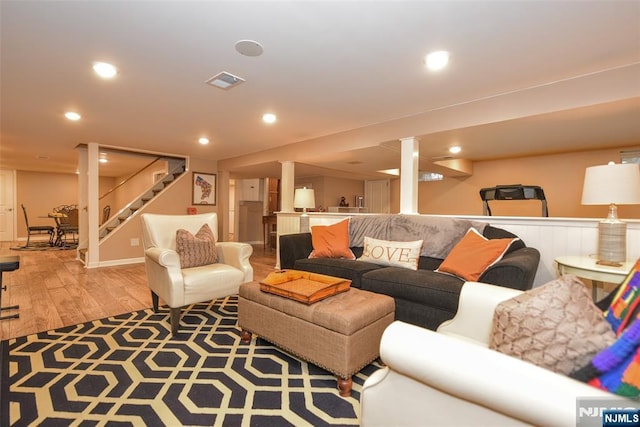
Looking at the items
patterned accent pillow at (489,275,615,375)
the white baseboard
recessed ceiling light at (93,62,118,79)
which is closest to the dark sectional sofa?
patterned accent pillow at (489,275,615,375)

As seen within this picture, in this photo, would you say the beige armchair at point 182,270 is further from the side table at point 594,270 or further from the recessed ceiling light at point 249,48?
the side table at point 594,270

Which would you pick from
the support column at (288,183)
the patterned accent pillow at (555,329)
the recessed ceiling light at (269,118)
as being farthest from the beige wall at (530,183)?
the patterned accent pillow at (555,329)

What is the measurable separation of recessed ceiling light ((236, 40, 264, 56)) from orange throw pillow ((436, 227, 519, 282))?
2188mm

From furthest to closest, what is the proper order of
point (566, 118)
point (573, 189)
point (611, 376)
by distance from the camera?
point (573, 189), point (566, 118), point (611, 376)

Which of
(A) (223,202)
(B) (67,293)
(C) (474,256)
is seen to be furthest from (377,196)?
(B) (67,293)

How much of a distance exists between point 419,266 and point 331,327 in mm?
1513

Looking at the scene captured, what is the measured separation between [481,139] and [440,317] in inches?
110

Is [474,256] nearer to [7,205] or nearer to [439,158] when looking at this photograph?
[439,158]

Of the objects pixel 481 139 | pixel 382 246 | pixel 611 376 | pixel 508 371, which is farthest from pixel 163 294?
pixel 481 139

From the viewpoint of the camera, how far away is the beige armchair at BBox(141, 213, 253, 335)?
237cm

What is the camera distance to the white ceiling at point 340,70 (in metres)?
1.72

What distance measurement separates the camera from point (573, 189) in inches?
205

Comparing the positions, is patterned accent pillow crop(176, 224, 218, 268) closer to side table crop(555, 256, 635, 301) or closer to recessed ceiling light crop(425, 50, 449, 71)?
recessed ceiling light crop(425, 50, 449, 71)

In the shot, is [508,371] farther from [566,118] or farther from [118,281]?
[118,281]
